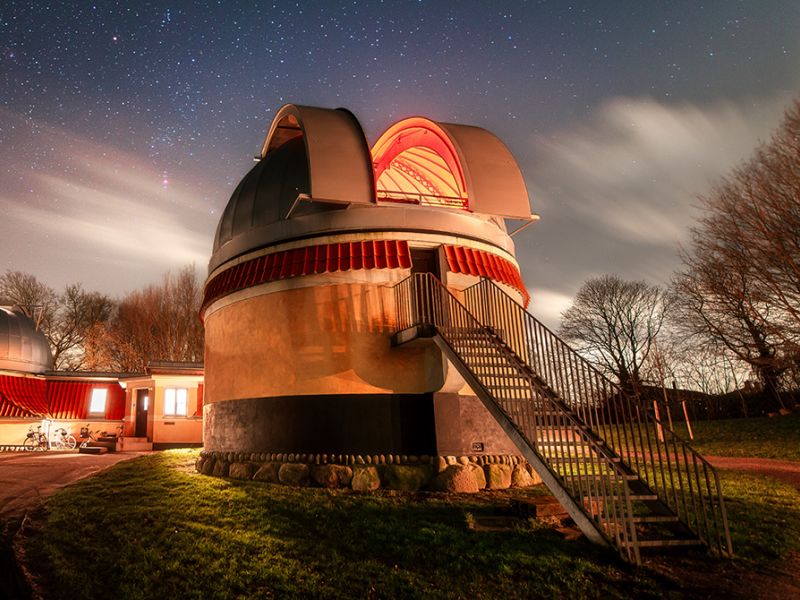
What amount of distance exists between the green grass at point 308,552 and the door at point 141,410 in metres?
20.3

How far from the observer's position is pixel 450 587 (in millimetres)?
6184

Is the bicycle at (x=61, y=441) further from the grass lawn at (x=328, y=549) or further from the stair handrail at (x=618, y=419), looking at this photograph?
the stair handrail at (x=618, y=419)

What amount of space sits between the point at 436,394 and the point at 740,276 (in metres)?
15.4

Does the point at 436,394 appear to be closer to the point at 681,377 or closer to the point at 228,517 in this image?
the point at 228,517

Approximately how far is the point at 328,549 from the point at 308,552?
0.84ft

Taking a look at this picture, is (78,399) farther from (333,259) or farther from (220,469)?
(333,259)

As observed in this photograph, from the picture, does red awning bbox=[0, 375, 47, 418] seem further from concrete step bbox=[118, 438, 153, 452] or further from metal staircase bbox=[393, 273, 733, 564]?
metal staircase bbox=[393, 273, 733, 564]

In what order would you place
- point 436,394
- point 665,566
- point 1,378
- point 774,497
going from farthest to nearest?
point 1,378, point 436,394, point 774,497, point 665,566

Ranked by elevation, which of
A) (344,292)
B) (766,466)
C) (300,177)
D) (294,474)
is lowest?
(766,466)

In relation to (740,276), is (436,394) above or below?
below

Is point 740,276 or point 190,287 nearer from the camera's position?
point 740,276

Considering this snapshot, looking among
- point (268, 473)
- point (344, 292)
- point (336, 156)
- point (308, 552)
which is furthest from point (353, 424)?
point (336, 156)

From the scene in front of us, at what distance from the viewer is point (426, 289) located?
11953 millimetres

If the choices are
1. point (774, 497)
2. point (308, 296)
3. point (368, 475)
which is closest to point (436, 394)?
point (368, 475)
